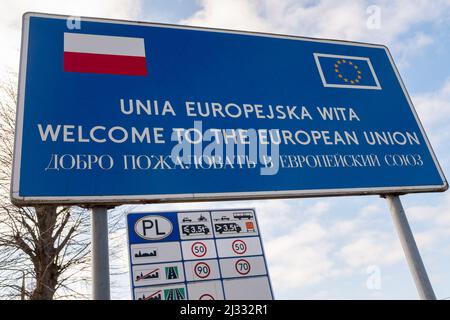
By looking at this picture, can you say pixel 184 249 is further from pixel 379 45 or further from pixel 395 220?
pixel 379 45

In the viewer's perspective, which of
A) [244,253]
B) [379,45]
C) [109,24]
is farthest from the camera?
[379,45]

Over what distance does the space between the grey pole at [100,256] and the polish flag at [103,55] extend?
3.15ft

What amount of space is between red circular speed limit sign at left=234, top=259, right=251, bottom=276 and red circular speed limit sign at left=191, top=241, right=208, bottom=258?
29cm

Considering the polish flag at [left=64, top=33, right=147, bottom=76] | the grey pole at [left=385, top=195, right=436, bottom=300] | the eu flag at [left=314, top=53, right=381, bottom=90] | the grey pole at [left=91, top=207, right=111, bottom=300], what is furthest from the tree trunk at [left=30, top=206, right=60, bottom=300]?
the grey pole at [left=385, top=195, right=436, bottom=300]

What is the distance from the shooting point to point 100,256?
2.06 m

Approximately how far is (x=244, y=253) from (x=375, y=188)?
3.79ft

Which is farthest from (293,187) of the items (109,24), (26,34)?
(26,34)

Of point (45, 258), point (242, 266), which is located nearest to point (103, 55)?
point (242, 266)

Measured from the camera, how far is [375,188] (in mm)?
2688

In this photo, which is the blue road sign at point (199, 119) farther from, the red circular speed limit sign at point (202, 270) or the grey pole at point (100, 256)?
the red circular speed limit sign at point (202, 270)

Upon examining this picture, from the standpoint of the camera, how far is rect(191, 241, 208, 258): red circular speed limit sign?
2971mm

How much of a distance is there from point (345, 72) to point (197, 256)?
1.94 metres

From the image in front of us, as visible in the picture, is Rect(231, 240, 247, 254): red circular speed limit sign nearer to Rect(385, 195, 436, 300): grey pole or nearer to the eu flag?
Rect(385, 195, 436, 300): grey pole

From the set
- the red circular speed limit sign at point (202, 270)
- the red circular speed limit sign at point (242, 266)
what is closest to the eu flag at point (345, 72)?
the red circular speed limit sign at point (242, 266)
